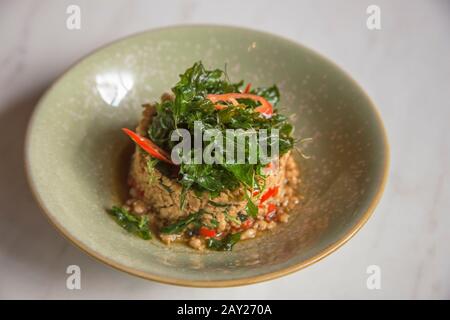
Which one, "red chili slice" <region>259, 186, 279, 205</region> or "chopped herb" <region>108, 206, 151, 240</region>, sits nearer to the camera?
"chopped herb" <region>108, 206, 151, 240</region>

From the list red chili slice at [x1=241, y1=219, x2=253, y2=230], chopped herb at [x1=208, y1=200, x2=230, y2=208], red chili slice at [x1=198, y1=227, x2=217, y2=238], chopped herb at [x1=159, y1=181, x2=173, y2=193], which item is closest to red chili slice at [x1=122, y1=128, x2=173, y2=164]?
chopped herb at [x1=159, y1=181, x2=173, y2=193]

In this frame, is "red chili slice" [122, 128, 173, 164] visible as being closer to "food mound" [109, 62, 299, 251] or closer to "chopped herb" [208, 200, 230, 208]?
"food mound" [109, 62, 299, 251]

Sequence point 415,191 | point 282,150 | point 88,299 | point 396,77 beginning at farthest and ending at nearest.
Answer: point 396,77 < point 415,191 < point 282,150 < point 88,299

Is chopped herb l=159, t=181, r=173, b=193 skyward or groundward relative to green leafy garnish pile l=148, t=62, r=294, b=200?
groundward

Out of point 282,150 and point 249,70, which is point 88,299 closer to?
point 282,150

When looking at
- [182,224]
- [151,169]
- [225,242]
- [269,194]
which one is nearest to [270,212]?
[269,194]

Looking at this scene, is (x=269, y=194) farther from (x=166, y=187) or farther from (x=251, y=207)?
(x=166, y=187)

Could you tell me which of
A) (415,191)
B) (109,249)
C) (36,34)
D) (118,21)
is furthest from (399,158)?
(36,34)

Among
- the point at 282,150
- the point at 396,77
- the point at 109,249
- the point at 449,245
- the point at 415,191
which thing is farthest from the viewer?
the point at 396,77

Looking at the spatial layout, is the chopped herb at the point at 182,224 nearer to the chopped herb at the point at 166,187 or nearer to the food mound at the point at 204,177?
the food mound at the point at 204,177
